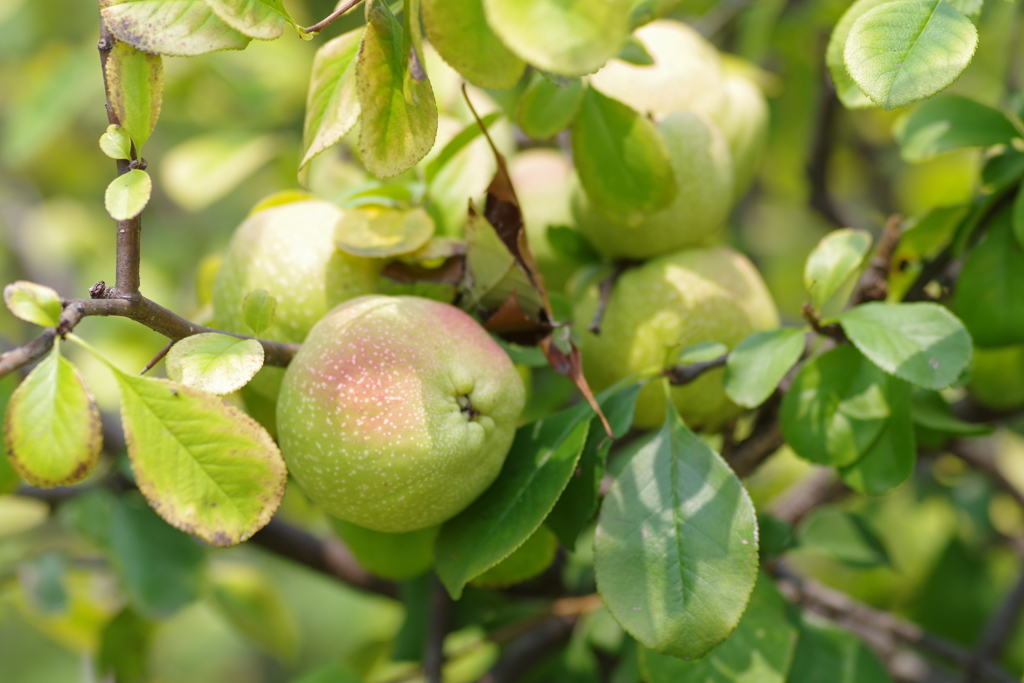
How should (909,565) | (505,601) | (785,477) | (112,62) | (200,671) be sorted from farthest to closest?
(200,671) < (909,565) < (785,477) < (505,601) < (112,62)

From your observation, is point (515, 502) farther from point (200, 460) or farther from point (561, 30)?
point (561, 30)

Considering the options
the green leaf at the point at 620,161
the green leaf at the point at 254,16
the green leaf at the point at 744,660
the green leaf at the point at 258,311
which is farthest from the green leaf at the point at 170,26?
the green leaf at the point at 744,660

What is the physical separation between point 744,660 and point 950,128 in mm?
407

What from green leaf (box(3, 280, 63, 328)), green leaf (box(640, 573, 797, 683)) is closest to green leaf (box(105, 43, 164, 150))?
green leaf (box(3, 280, 63, 328))

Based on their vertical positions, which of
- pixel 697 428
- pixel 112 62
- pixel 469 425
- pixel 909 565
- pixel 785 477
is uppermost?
pixel 112 62

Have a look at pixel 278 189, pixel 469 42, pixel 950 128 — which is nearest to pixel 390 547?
pixel 469 42

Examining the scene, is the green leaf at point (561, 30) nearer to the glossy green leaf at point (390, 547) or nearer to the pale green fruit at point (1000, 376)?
the glossy green leaf at point (390, 547)

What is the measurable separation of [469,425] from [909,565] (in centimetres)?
98

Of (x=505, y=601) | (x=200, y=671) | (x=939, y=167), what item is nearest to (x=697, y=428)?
(x=505, y=601)

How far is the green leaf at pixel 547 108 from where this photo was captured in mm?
606

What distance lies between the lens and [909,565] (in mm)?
1227

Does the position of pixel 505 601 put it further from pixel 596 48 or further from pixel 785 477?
pixel 596 48

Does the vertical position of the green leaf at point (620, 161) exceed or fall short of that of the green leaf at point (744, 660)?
it exceeds it

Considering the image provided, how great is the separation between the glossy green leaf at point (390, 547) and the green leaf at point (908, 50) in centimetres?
45
